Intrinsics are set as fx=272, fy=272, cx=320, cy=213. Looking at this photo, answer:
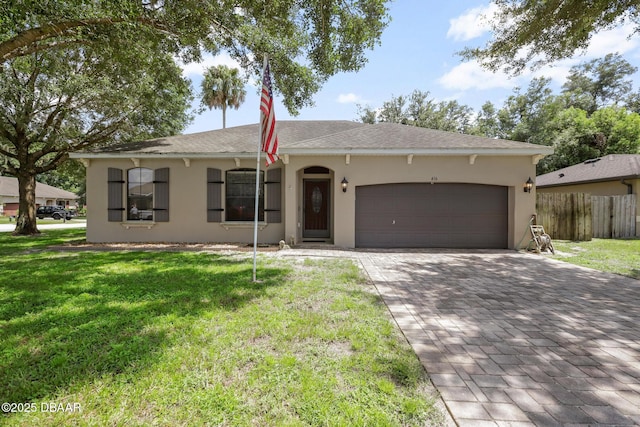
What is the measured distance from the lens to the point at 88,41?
629 cm

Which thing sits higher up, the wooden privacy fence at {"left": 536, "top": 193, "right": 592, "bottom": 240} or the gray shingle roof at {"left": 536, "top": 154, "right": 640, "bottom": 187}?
the gray shingle roof at {"left": 536, "top": 154, "right": 640, "bottom": 187}

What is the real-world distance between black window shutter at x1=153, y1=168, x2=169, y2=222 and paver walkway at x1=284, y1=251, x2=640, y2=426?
727 centimetres

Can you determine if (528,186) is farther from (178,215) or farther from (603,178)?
(178,215)

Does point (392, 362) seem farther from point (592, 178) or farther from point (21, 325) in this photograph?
point (592, 178)

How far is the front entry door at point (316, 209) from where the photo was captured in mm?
9539

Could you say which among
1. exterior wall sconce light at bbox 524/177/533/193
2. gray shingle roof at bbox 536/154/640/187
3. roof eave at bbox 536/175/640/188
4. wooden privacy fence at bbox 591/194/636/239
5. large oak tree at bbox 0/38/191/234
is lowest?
wooden privacy fence at bbox 591/194/636/239

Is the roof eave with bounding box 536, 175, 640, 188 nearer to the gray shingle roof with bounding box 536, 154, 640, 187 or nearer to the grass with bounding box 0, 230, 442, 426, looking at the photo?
the gray shingle roof with bounding box 536, 154, 640, 187

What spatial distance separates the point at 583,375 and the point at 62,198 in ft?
167

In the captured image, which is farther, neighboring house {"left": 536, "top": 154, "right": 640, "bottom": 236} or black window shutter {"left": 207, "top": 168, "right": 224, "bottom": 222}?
neighboring house {"left": 536, "top": 154, "right": 640, "bottom": 236}

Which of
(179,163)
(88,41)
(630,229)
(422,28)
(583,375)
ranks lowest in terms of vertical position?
(583,375)

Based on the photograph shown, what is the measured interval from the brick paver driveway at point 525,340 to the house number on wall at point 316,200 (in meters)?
4.43

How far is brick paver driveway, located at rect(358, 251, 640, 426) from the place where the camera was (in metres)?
1.92

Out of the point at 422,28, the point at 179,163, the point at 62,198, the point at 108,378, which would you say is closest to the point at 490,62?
the point at 422,28

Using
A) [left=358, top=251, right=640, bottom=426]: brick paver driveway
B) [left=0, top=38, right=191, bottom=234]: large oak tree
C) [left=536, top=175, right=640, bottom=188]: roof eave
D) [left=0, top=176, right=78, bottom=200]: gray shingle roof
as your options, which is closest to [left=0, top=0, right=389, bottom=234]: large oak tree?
[left=0, top=38, right=191, bottom=234]: large oak tree
